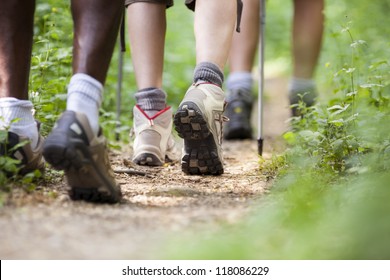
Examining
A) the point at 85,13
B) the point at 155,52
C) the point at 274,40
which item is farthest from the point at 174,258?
the point at 274,40

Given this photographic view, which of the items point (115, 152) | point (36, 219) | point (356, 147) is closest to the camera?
point (36, 219)

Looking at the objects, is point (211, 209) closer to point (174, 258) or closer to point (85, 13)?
point (174, 258)

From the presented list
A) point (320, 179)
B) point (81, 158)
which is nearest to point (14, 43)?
point (81, 158)

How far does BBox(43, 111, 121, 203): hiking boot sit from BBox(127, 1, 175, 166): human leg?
854 millimetres

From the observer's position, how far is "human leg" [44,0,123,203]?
1.77 m

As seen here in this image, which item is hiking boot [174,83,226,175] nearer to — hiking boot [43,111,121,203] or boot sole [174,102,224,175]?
boot sole [174,102,224,175]

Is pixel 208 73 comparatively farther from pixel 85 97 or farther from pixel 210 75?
pixel 85 97

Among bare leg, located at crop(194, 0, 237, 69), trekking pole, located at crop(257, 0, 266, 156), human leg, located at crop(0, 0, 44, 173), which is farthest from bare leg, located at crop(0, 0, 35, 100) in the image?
trekking pole, located at crop(257, 0, 266, 156)

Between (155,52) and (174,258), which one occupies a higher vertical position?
(155,52)

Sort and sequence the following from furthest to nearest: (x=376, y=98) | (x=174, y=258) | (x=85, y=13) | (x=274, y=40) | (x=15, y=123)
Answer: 1. (x=274, y=40)
2. (x=376, y=98)
3. (x=15, y=123)
4. (x=85, y=13)
5. (x=174, y=258)

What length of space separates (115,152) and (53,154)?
1.69 meters

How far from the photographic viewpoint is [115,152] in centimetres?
340

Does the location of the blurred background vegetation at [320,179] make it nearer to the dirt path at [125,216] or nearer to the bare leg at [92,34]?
the dirt path at [125,216]

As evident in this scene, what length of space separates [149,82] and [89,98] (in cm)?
101
